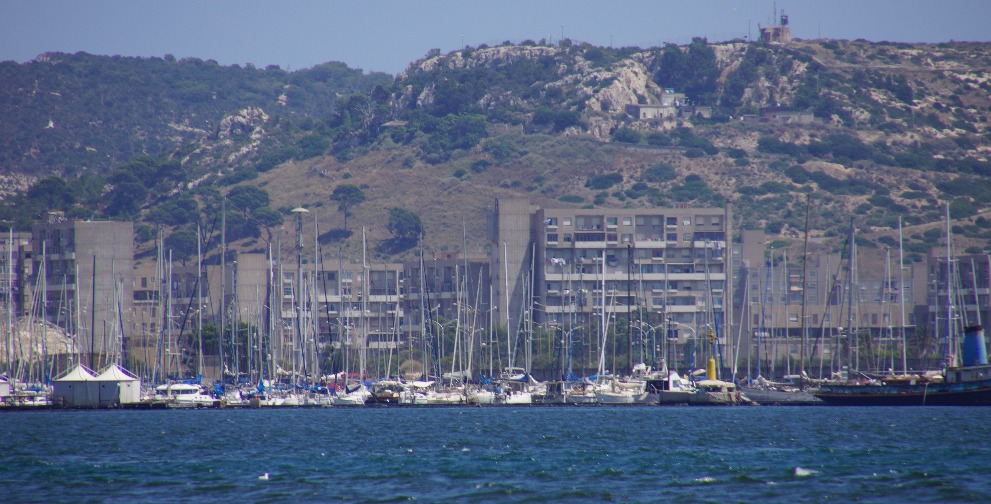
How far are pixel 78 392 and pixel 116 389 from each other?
2776mm

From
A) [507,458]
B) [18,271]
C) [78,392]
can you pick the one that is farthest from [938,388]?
[18,271]

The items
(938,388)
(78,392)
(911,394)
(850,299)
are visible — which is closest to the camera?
(938,388)

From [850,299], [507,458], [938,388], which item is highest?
[850,299]

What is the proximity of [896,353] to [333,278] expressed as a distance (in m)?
82.5

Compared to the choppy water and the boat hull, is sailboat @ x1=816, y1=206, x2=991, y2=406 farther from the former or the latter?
the choppy water

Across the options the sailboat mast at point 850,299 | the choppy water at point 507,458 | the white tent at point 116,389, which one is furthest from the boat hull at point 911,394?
the white tent at point 116,389

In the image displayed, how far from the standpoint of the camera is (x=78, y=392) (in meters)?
102

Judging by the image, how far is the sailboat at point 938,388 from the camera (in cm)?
8900

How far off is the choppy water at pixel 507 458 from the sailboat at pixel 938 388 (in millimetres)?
1502

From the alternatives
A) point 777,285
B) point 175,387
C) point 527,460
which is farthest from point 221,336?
point 777,285

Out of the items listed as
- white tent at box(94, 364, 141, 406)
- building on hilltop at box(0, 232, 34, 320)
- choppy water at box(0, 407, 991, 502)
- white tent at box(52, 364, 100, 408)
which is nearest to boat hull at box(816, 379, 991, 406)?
choppy water at box(0, 407, 991, 502)

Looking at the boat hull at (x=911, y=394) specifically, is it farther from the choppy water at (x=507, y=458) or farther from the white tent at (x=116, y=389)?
the white tent at (x=116, y=389)

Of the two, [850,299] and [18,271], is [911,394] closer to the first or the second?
[850,299]

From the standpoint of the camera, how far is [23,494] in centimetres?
4634
